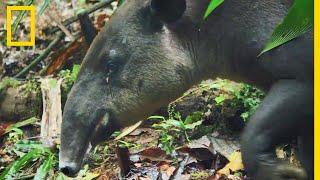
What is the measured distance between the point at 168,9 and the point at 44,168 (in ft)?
4.93

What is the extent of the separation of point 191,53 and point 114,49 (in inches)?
16.9

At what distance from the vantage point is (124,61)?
3.80 metres

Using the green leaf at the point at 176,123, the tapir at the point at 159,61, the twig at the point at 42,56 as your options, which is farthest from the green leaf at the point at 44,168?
the twig at the point at 42,56

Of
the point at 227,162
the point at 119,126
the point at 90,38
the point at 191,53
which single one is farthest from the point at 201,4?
the point at 90,38

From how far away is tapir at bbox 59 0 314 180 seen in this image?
3.60 meters

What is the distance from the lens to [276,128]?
10.4 feet

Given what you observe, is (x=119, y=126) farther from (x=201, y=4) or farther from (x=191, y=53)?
(x=201, y=4)

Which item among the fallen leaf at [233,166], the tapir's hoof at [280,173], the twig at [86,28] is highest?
the twig at [86,28]

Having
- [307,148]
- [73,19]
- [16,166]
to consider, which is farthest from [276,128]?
[73,19]

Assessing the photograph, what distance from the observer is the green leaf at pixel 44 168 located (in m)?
4.50

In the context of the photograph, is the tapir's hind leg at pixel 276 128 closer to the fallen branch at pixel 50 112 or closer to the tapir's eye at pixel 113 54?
the tapir's eye at pixel 113 54

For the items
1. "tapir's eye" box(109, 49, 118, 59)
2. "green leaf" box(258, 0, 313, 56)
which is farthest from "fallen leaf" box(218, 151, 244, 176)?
"green leaf" box(258, 0, 313, 56)

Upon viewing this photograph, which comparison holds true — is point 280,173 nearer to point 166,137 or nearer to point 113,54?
point 113,54

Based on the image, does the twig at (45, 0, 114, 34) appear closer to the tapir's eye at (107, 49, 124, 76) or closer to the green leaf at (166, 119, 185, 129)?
the green leaf at (166, 119, 185, 129)
